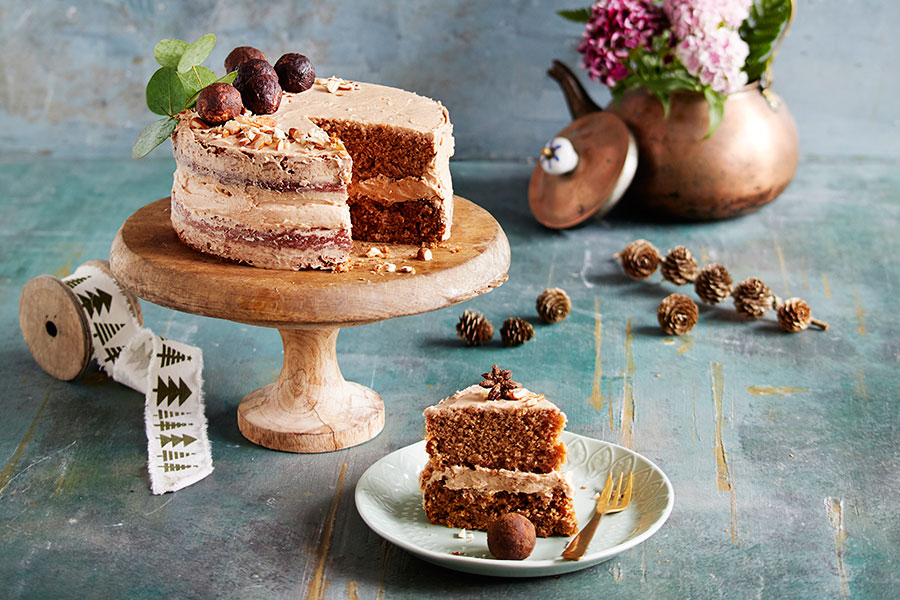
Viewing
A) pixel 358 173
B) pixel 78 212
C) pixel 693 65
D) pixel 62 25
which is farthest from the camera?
pixel 62 25

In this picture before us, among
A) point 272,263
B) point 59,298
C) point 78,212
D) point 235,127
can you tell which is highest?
point 235,127

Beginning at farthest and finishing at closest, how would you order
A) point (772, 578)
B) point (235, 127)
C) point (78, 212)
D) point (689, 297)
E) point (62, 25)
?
point (62, 25), point (78, 212), point (689, 297), point (235, 127), point (772, 578)

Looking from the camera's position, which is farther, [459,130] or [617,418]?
[459,130]

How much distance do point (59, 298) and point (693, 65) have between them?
8.52 ft

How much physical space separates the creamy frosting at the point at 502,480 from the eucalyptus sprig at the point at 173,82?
111cm

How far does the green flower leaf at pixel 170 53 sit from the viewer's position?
106 inches

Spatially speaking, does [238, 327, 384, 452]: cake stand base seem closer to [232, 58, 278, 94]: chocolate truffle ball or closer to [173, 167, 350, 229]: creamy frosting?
[173, 167, 350, 229]: creamy frosting

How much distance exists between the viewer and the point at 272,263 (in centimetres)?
260

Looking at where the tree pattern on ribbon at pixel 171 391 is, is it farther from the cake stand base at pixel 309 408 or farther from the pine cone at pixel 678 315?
the pine cone at pixel 678 315

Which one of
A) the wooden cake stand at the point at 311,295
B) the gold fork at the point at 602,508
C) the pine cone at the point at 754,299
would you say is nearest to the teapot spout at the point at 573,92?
the pine cone at the point at 754,299

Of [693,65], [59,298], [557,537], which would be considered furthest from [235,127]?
[693,65]

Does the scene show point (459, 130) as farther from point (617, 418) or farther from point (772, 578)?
point (772, 578)

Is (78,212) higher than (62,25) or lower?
lower

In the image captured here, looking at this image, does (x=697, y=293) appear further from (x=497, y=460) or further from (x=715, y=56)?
(x=497, y=460)
